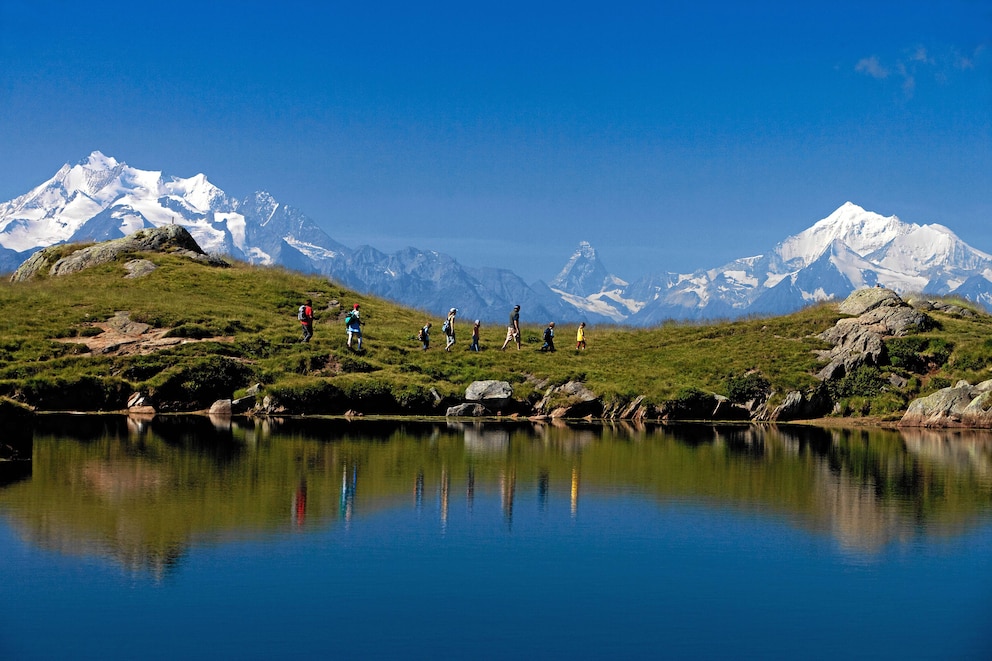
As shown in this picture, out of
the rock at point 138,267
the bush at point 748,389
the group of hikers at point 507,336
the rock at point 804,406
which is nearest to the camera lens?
the rock at point 804,406

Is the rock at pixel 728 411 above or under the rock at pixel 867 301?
under

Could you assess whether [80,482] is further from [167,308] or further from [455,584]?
[167,308]

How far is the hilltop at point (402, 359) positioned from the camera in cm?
5431

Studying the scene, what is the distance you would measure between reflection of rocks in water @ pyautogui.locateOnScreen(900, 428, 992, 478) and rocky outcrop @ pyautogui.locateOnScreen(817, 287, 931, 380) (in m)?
8.04

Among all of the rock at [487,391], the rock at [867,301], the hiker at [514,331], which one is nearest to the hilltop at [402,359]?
the rock at [867,301]

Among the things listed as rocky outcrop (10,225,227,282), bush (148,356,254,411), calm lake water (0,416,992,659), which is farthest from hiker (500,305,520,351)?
calm lake water (0,416,992,659)

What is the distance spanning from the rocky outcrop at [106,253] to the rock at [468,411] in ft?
117

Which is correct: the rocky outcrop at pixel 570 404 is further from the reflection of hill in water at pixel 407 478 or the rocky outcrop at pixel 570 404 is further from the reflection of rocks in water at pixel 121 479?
the reflection of rocks in water at pixel 121 479

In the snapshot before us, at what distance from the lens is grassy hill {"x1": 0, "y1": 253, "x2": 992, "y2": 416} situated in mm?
54250

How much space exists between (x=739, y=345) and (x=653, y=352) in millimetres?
5961

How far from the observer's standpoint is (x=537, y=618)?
16.6 m

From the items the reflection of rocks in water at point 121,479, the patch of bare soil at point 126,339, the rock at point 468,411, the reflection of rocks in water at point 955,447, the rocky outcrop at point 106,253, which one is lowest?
the reflection of rocks in water at point 121,479

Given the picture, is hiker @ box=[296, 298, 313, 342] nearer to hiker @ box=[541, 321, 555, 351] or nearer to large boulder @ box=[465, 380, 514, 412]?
large boulder @ box=[465, 380, 514, 412]

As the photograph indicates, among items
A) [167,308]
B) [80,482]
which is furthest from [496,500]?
[167,308]
